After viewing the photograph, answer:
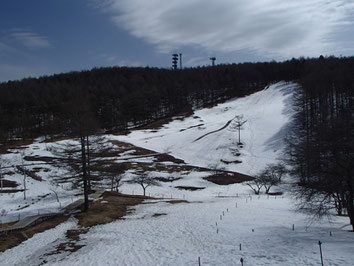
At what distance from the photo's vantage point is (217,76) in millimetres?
177375

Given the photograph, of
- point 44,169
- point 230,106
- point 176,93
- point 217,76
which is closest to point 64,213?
point 44,169

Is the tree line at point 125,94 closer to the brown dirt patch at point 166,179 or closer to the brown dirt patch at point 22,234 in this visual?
the brown dirt patch at point 166,179

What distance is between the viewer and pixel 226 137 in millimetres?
80062

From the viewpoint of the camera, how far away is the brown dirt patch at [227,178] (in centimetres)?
5256

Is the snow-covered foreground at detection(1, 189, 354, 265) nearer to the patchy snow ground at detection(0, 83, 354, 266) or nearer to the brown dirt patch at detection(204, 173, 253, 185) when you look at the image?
the patchy snow ground at detection(0, 83, 354, 266)

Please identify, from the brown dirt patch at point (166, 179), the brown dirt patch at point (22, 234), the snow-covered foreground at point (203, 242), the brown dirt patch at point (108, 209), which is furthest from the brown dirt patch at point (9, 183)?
the snow-covered foreground at point (203, 242)

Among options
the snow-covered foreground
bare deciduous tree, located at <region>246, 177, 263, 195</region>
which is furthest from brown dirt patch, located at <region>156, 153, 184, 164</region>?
the snow-covered foreground

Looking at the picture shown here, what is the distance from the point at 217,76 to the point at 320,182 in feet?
548

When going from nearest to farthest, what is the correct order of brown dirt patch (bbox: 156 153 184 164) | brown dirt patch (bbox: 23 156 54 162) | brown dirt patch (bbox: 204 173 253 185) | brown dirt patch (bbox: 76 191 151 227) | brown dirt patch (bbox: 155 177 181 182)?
brown dirt patch (bbox: 76 191 151 227), brown dirt patch (bbox: 204 173 253 185), brown dirt patch (bbox: 155 177 181 182), brown dirt patch (bbox: 23 156 54 162), brown dirt patch (bbox: 156 153 184 164)

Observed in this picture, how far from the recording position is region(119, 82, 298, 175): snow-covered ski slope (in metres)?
67.1

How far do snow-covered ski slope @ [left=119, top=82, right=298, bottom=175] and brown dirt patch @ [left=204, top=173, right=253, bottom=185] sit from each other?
406 centimetres

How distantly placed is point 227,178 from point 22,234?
41.6 metres

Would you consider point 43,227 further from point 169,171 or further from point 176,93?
point 176,93

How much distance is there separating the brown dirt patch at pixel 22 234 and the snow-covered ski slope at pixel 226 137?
45104mm
